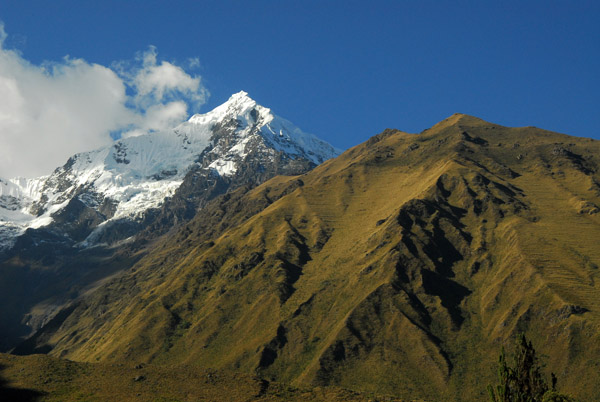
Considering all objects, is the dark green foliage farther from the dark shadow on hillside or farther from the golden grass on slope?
the dark shadow on hillside

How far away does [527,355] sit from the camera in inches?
2832

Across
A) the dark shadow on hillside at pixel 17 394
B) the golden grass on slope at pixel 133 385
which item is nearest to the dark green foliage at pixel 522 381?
the golden grass on slope at pixel 133 385

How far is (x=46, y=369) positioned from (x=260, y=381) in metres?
52.7

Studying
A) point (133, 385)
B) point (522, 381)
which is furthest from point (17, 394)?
point (522, 381)

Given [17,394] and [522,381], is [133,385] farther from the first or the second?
[522,381]

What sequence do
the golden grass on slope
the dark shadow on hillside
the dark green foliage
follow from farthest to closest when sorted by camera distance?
the golden grass on slope < the dark shadow on hillside < the dark green foliage

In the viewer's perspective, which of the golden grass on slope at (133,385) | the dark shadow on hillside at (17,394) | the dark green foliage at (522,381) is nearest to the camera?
the dark green foliage at (522,381)

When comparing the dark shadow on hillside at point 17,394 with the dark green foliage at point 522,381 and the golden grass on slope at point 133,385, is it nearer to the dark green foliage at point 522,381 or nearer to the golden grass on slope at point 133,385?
the golden grass on slope at point 133,385

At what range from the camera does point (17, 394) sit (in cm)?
12769

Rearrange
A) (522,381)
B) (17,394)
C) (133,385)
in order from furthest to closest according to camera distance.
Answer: (133,385)
(17,394)
(522,381)

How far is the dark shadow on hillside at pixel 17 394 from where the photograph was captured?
12500 centimetres

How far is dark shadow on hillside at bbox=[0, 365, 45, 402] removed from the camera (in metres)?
A: 125

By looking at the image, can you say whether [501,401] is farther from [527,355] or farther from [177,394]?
[177,394]

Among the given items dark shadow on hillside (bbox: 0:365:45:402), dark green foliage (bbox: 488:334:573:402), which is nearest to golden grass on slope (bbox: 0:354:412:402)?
dark shadow on hillside (bbox: 0:365:45:402)
